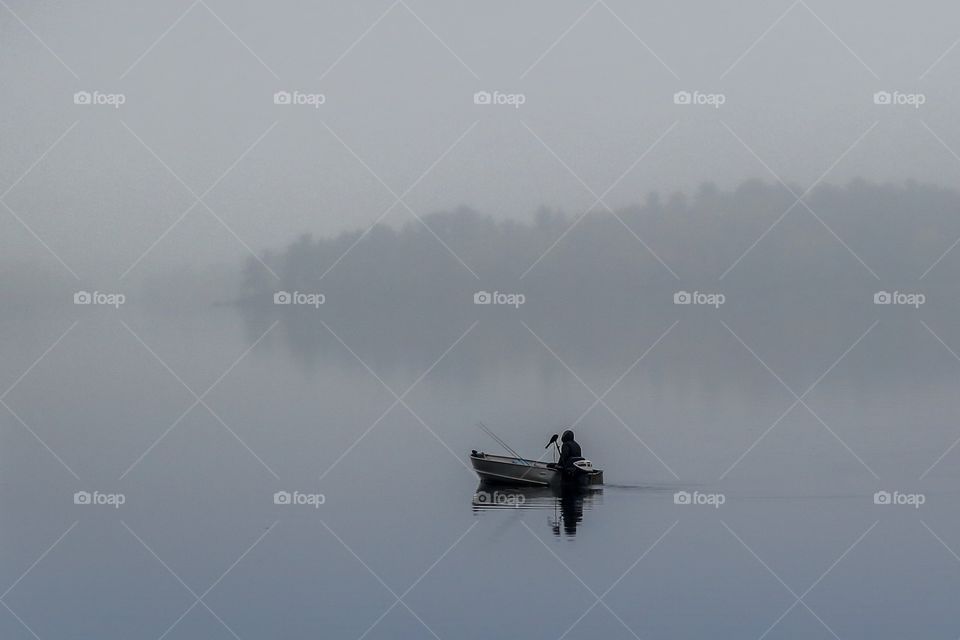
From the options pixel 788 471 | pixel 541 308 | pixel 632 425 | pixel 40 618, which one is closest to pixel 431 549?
pixel 40 618

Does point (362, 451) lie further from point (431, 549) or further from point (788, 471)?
point (431, 549)

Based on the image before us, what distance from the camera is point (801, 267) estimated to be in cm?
6688

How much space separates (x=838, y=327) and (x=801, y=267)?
56.2ft
